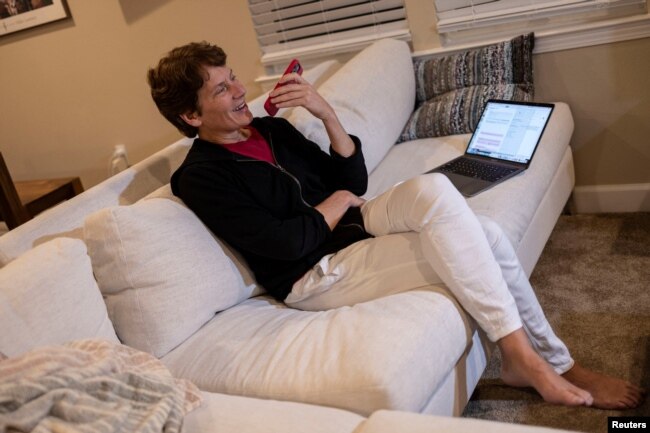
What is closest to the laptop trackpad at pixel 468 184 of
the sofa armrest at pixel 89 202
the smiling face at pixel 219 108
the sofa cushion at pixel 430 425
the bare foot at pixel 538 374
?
the bare foot at pixel 538 374

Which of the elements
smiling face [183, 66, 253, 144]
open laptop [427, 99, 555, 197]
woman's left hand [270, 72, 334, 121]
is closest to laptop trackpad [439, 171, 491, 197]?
open laptop [427, 99, 555, 197]

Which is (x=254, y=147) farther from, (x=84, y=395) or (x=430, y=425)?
(x=430, y=425)

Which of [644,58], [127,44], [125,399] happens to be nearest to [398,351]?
[125,399]

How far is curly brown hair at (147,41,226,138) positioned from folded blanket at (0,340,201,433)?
0.79 metres

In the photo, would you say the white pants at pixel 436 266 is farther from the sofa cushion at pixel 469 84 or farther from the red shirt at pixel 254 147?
the sofa cushion at pixel 469 84

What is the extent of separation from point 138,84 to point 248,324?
2.56 m

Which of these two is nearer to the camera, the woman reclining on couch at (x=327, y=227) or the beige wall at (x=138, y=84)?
the woman reclining on couch at (x=327, y=227)

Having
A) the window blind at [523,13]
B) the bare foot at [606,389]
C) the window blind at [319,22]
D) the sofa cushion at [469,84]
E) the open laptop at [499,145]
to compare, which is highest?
the window blind at [319,22]

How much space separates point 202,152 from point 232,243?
29 cm

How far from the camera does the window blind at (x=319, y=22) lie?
3123mm

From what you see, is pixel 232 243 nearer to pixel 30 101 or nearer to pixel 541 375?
pixel 541 375

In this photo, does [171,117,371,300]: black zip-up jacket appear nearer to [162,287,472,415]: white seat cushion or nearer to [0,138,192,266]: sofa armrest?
[162,287,472,415]: white seat cushion

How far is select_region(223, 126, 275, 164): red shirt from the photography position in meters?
2.03
